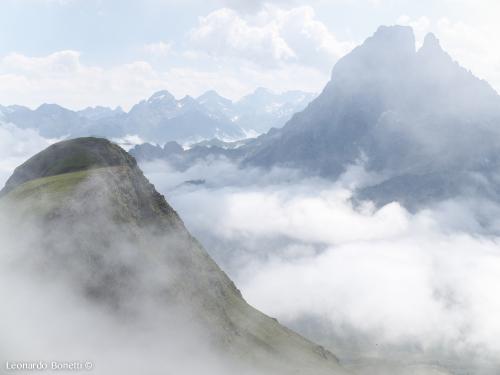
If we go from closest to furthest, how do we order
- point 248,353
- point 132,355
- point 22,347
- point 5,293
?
point 22,347
point 5,293
point 132,355
point 248,353

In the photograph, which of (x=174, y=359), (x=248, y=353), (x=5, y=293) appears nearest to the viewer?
(x=5, y=293)

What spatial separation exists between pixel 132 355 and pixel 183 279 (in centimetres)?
4729

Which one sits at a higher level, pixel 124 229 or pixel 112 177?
pixel 112 177

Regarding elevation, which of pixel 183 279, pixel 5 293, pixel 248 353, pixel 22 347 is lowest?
pixel 22 347

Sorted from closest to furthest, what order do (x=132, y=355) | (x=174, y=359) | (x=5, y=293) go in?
(x=5, y=293)
(x=132, y=355)
(x=174, y=359)

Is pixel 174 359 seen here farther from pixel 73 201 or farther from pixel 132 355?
pixel 73 201

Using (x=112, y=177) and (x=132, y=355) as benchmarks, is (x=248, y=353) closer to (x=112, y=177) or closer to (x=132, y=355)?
(x=132, y=355)

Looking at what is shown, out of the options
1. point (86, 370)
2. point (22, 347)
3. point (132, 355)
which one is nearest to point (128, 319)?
→ point (132, 355)

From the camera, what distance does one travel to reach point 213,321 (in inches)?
7495

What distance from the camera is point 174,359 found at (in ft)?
547

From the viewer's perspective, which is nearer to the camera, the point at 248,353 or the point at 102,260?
the point at 102,260

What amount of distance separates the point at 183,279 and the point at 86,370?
68.9m

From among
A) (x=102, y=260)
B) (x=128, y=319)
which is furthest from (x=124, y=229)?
(x=128, y=319)

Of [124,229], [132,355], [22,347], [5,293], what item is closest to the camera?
[22,347]
